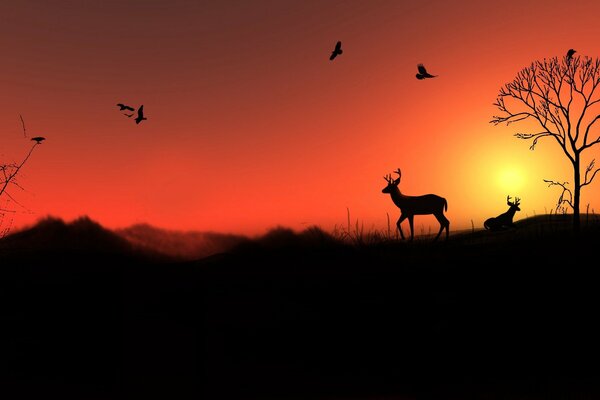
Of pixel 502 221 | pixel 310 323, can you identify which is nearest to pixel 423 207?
pixel 502 221

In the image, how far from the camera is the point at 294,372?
10812mm

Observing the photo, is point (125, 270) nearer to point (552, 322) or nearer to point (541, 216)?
point (552, 322)

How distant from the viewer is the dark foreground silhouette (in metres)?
10.4

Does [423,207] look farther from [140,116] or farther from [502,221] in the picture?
[140,116]

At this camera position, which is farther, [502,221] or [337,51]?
[502,221]

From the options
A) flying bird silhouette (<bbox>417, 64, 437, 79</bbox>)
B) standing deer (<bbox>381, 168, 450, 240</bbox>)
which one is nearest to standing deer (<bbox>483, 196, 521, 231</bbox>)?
standing deer (<bbox>381, 168, 450, 240</bbox>)

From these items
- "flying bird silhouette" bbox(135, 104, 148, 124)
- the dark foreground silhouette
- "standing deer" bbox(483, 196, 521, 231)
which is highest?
"flying bird silhouette" bbox(135, 104, 148, 124)

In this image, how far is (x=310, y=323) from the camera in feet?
41.6

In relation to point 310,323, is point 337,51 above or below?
above

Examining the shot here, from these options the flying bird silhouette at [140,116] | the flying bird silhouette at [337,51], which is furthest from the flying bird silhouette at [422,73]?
the flying bird silhouette at [140,116]

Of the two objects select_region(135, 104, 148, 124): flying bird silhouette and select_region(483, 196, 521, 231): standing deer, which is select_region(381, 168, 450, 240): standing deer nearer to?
select_region(483, 196, 521, 231): standing deer

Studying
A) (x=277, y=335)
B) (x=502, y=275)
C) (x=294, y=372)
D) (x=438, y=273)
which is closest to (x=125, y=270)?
(x=277, y=335)

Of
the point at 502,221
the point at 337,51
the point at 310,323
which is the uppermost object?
the point at 337,51

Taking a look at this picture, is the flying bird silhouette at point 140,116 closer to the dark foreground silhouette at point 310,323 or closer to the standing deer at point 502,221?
the dark foreground silhouette at point 310,323
